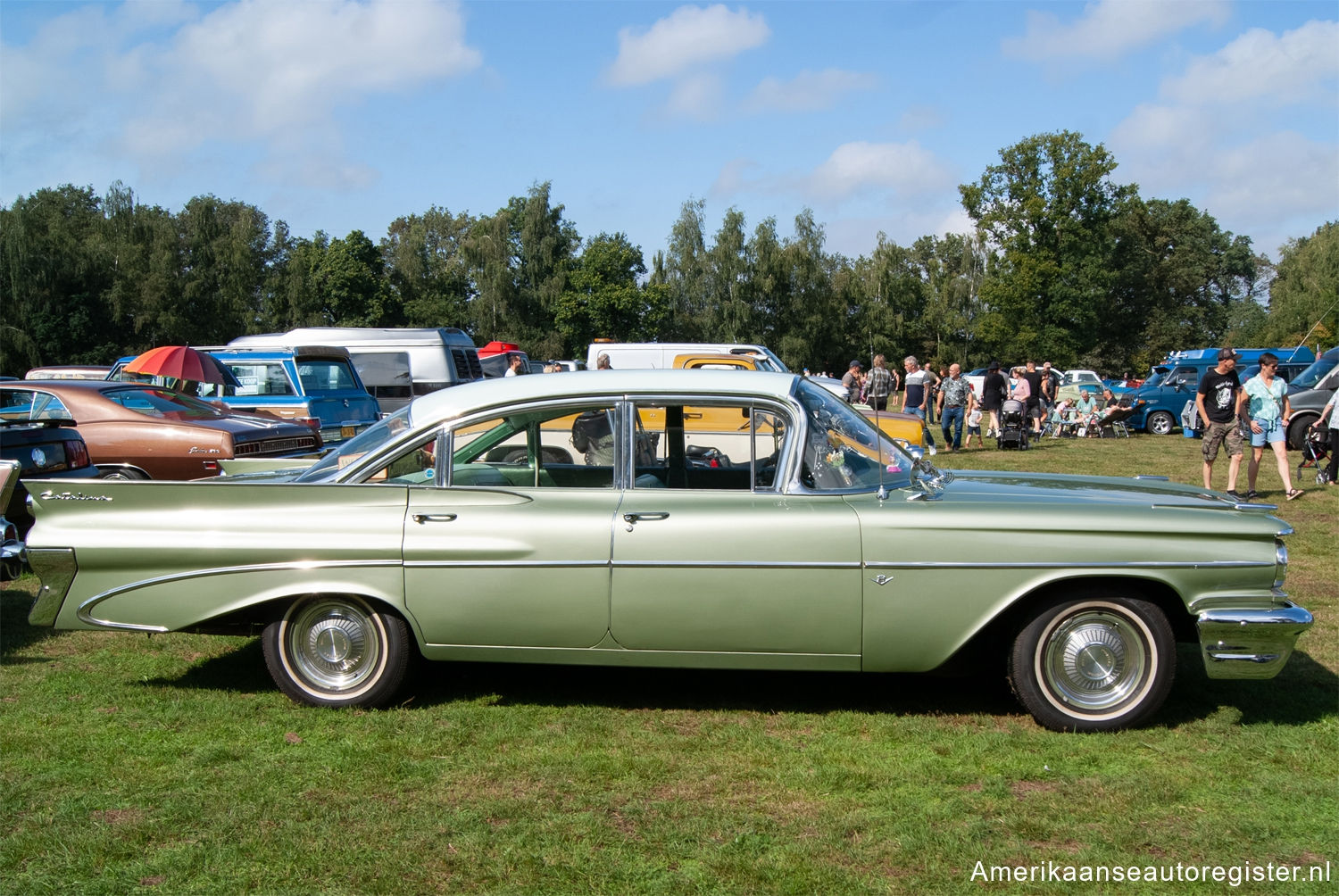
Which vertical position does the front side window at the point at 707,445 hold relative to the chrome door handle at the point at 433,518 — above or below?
above

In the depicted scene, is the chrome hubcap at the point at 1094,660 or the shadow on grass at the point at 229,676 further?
the shadow on grass at the point at 229,676

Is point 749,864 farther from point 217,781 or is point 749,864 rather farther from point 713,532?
point 217,781

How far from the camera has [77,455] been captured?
8.76m

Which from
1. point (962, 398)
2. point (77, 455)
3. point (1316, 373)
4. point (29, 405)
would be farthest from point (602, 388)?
point (1316, 373)

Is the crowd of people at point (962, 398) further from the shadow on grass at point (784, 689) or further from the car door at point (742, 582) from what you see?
the car door at point (742, 582)

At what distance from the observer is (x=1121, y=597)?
4422 millimetres

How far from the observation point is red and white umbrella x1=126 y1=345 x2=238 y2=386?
47.1 feet

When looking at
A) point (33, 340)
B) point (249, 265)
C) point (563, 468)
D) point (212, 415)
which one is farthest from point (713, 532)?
point (249, 265)

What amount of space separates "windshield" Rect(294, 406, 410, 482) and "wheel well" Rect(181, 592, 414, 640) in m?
0.59

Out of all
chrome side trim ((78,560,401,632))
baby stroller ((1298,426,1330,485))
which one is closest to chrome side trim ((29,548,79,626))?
chrome side trim ((78,560,401,632))

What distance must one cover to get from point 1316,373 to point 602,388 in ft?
61.4

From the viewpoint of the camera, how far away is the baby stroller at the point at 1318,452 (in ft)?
43.2

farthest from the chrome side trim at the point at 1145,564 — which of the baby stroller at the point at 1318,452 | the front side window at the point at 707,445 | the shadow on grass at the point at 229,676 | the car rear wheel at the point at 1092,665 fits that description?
the baby stroller at the point at 1318,452

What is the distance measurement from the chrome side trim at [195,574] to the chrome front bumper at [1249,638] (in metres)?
3.49
